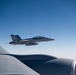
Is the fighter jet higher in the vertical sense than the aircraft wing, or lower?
higher

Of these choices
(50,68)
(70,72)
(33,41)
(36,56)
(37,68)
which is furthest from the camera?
(33,41)

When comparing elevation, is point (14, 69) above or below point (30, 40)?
below

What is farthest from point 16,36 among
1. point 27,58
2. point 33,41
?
point 27,58

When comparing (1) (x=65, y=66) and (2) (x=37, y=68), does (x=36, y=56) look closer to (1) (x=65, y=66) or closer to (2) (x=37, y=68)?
(2) (x=37, y=68)

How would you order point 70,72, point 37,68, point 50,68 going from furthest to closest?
point 37,68 < point 50,68 < point 70,72

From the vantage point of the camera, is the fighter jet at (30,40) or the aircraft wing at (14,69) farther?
the fighter jet at (30,40)

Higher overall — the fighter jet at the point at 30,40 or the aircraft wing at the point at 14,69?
the fighter jet at the point at 30,40

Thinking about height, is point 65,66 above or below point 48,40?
below

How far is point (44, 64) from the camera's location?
482 cm

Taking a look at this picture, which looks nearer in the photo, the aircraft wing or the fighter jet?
the aircraft wing

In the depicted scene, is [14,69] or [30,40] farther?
[30,40]

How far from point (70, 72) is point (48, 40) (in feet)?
218

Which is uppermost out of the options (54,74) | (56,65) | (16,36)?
(16,36)

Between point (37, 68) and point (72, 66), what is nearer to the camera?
point (72, 66)
